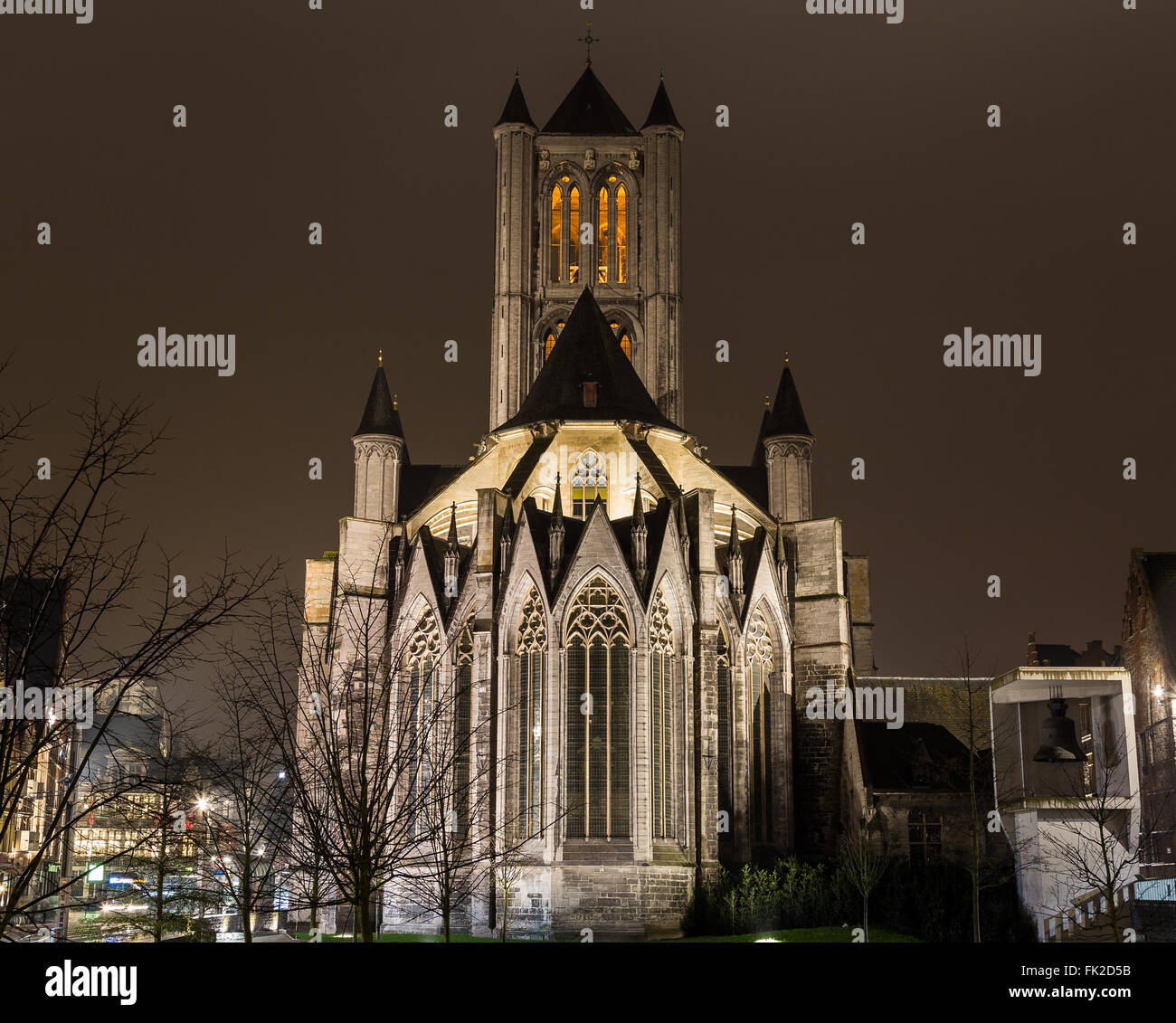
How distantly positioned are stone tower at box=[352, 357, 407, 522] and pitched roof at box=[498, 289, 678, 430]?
728 centimetres

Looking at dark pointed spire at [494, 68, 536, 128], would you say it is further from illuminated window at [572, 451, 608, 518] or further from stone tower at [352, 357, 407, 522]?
illuminated window at [572, 451, 608, 518]

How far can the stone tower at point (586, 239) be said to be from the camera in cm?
6831

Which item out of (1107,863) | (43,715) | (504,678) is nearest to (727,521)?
(504,678)

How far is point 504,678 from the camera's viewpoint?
3825 centimetres

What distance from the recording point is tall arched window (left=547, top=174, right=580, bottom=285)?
230 feet

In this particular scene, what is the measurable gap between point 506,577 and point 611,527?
9.89 feet

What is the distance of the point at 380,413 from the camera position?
54.8m

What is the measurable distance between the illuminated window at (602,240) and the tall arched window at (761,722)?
3059 cm

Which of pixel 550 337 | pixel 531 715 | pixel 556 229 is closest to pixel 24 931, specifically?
pixel 531 715

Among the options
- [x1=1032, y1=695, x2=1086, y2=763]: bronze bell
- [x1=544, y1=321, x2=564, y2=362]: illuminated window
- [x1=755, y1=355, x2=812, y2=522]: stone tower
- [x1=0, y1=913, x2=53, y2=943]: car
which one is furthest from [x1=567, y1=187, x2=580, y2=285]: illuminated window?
[x1=1032, y1=695, x2=1086, y2=763]: bronze bell

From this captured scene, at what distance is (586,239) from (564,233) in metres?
2.10

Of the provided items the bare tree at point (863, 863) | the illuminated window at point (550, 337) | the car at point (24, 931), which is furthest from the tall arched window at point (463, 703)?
the illuminated window at point (550, 337)

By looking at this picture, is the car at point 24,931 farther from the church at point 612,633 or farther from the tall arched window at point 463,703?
the tall arched window at point 463,703

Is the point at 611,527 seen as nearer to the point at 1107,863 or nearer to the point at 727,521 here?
the point at 727,521
